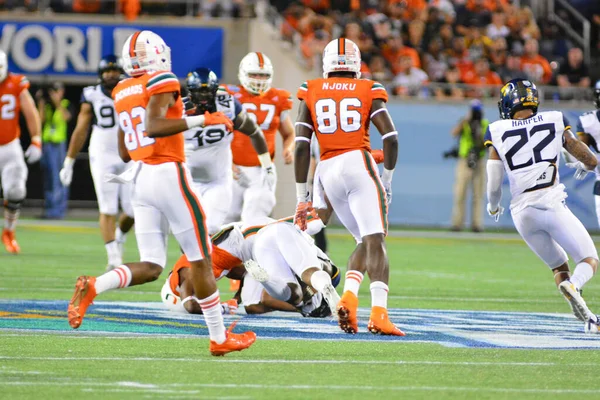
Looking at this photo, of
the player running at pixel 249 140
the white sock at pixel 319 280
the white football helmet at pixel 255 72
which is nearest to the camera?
the white sock at pixel 319 280

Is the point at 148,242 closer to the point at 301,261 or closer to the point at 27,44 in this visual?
the point at 301,261

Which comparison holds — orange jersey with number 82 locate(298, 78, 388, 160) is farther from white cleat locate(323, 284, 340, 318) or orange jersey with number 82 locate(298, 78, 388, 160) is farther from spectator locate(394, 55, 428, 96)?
spectator locate(394, 55, 428, 96)

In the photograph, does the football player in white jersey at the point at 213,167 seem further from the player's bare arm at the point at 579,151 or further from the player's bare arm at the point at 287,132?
the player's bare arm at the point at 579,151

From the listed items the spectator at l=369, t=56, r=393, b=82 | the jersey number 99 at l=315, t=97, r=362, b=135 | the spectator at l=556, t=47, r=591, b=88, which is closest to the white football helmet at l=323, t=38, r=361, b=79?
the jersey number 99 at l=315, t=97, r=362, b=135

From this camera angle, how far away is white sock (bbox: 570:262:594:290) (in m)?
7.73

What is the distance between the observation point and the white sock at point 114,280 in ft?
22.3

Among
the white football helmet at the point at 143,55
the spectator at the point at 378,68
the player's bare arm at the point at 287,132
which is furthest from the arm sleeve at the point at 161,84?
the spectator at the point at 378,68

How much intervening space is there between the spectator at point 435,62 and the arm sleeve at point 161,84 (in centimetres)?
1511

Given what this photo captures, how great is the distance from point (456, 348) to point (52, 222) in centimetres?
1392

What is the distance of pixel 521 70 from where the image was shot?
21297mm

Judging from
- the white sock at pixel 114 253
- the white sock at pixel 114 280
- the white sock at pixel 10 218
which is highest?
the white sock at pixel 114 280

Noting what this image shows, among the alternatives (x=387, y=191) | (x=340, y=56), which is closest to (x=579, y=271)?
(x=387, y=191)

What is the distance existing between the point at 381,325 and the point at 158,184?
1.75 meters

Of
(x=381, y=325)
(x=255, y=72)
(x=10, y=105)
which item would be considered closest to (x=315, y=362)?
(x=381, y=325)
